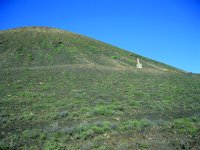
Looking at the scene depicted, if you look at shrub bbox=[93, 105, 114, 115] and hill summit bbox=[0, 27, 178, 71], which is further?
hill summit bbox=[0, 27, 178, 71]

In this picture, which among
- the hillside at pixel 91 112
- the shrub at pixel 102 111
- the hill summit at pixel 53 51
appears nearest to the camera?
the hillside at pixel 91 112

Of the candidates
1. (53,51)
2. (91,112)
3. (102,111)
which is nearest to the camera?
(91,112)

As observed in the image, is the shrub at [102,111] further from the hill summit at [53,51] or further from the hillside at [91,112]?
the hill summit at [53,51]

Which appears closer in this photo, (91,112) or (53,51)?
(91,112)

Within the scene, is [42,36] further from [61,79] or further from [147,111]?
[147,111]

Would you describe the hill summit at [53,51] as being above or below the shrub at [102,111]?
above

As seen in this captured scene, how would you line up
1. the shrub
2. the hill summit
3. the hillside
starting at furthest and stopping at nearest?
the hill summit → the shrub → the hillside

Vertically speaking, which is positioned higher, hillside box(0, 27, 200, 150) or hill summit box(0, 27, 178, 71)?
hill summit box(0, 27, 178, 71)

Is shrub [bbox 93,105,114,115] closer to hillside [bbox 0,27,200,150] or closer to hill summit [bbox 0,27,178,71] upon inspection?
hillside [bbox 0,27,200,150]

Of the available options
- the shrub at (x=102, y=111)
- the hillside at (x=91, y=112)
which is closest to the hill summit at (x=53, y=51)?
the hillside at (x=91, y=112)

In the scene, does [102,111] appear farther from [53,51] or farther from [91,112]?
[53,51]

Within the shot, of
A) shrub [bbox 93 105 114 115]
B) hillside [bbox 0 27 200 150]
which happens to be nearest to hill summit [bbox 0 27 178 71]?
hillside [bbox 0 27 200 150]

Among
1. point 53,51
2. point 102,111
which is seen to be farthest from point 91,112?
point 53,51

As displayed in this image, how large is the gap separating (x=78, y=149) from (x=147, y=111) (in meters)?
6.57
